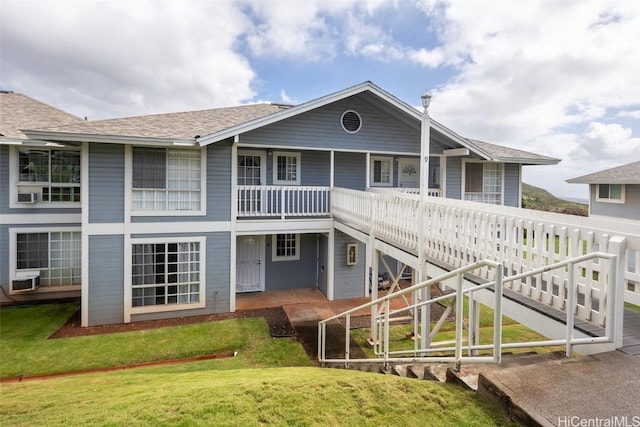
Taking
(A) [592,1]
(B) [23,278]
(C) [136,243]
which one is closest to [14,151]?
(B) [23,278]

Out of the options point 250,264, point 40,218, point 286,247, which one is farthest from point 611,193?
point 40,218

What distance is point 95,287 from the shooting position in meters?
8.84

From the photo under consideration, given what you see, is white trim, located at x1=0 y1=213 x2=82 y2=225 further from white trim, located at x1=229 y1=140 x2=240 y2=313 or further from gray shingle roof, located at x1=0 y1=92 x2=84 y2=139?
white trim, located at x1=229 y1=140 x2=240 y2=313

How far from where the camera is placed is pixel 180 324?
29.7 ft

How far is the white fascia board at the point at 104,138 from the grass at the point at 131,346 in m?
4.90

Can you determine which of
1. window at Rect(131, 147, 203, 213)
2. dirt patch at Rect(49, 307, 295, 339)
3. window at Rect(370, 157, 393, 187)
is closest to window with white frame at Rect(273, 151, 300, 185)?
window at Rect(131, 147, 203, 213)

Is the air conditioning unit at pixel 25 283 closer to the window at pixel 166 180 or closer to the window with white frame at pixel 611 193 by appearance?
the window at pixel 166 180

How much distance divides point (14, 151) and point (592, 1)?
1628 cm

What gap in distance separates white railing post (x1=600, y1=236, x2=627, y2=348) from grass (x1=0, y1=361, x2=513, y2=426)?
1.47 metres

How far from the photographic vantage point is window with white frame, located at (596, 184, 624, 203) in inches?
635

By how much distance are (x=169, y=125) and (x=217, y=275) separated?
476cm

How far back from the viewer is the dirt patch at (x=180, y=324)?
27.6ft

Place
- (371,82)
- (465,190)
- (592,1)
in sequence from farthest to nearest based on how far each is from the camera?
(465,190) < (371,82) < (592,1)

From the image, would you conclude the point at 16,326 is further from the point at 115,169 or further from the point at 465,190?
the point at 465,190
